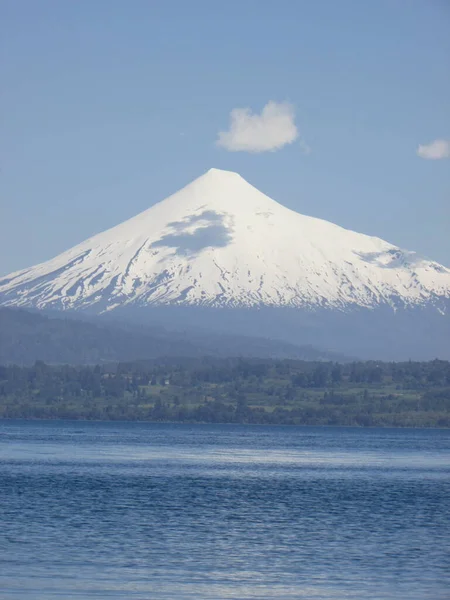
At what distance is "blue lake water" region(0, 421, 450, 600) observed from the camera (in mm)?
44438

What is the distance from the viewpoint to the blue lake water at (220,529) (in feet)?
146

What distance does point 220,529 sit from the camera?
61344 mm

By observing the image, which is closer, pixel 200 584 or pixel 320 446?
pixel 200 584

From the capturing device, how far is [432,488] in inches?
3625

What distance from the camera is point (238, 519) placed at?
6644cm

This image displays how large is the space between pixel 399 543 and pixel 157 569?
14.5m

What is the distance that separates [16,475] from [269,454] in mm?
51929

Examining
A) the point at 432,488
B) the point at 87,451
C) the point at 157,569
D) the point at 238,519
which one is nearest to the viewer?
the point at 157,569

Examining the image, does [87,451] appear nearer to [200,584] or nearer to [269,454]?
[269,454]

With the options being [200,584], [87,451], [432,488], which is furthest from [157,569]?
[87,451]

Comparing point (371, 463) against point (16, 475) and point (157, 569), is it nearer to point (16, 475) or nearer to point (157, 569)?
point (16, 475)

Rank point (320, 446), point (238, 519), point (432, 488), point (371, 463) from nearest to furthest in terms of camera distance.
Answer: point (238, 519) < point (432, 488) < point (371, 463) < point (320, 446)

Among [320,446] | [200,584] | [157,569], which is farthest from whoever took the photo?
[320,446]

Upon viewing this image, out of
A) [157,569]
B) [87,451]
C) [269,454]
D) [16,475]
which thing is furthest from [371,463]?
[157,569]
